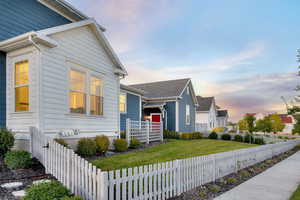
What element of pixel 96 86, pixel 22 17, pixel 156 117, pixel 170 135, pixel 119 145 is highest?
pixel 22 17

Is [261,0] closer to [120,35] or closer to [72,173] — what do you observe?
[120,35]

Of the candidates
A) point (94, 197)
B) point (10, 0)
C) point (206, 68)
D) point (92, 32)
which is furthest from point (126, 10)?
point (94, 197)

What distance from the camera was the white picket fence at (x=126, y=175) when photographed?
11.6 ft

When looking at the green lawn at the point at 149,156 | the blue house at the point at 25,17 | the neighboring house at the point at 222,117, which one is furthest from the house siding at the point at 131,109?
the neighboring house at the point at 222,117

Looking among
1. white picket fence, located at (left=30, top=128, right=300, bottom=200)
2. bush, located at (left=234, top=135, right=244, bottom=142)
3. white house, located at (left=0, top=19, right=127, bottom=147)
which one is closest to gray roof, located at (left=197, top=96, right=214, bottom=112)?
bush, located at (left=234, top=135, right=244, bottom=142)

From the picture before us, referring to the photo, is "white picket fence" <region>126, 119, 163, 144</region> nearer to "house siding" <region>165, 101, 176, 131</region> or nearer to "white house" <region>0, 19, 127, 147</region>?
"white house" <region>0, 19, 127, 147</region>

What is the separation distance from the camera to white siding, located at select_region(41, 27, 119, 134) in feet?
22.7

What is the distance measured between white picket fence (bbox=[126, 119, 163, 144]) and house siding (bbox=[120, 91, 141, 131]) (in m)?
1.18

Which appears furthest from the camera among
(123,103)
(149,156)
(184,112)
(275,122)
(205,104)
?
(275,122)

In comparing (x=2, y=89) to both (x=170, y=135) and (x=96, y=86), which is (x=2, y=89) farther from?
(x=170, y=135)

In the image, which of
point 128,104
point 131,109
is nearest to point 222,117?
point 131,109

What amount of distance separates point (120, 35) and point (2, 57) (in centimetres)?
866

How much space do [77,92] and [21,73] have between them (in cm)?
204

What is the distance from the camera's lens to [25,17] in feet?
26.1
